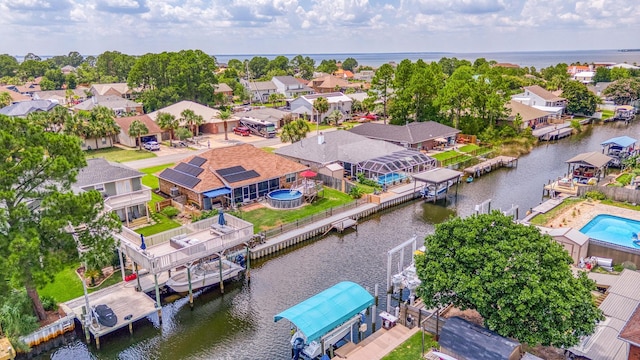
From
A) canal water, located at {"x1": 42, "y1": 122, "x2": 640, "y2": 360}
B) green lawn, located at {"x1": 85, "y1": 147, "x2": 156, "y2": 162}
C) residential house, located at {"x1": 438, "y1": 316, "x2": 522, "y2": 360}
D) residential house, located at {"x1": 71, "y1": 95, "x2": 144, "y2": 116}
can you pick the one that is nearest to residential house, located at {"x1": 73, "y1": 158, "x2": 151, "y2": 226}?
canal water, located at {"x1": 42, "y1": 122, "x2": 640, "y2": 360}

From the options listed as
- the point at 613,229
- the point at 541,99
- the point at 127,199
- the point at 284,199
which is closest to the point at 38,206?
the point at 127,199

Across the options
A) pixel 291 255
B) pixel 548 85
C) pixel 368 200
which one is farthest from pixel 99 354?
pixel 548 85

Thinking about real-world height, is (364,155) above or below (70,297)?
above

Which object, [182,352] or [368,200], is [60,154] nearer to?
[182,352]

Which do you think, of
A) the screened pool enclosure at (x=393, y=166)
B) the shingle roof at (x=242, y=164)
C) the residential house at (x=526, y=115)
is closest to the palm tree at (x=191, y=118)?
the shingle roof at (x=242, y=164)

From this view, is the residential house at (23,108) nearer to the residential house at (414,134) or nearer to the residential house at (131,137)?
the residential house at (131,137)

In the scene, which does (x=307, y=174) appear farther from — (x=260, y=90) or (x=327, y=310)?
(x=260, y=90)

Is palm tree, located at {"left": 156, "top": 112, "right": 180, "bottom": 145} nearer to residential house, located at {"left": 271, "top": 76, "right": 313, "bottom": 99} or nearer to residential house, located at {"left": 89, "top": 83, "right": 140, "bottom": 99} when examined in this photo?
residential house, located at {"left": 89, "top": 83, "right": 140, "bottom": 99}
